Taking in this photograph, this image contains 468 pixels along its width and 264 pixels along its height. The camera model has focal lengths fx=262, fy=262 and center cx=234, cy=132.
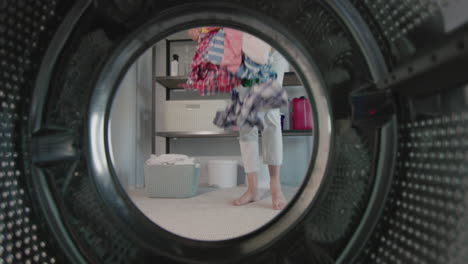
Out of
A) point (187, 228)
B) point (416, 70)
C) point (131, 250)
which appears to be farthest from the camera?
point (187, 228)

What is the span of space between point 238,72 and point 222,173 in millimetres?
1011

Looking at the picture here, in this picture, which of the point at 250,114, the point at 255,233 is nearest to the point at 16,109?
the point at 255,233

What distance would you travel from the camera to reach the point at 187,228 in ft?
2.42

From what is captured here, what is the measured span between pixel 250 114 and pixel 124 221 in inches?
24.5

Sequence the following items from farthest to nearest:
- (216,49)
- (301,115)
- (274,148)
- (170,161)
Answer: (301,115) < (170,161) < (274,148) < (216,49)

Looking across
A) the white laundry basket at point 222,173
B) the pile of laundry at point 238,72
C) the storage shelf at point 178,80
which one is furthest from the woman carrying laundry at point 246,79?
the storage shelf at point 178,80

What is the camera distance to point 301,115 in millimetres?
1804

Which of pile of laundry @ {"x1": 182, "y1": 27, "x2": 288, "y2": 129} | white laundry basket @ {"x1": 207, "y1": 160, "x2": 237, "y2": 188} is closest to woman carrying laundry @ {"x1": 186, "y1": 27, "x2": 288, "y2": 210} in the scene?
pile of laundry @ {"x1": 182, "y1": 27, "x2": 288, "y2": 129}

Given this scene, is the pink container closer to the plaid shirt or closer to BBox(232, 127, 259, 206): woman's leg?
BBox(232, 127, 259, 206): woman's leg

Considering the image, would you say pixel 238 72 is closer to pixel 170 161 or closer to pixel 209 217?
pixel 209 217

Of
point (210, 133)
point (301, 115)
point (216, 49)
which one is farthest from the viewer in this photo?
point (301, 115)

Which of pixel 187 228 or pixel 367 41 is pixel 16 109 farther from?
pixel 187 228

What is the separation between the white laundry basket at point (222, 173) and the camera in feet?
5.75

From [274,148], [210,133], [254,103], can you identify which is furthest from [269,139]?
[210,133]
